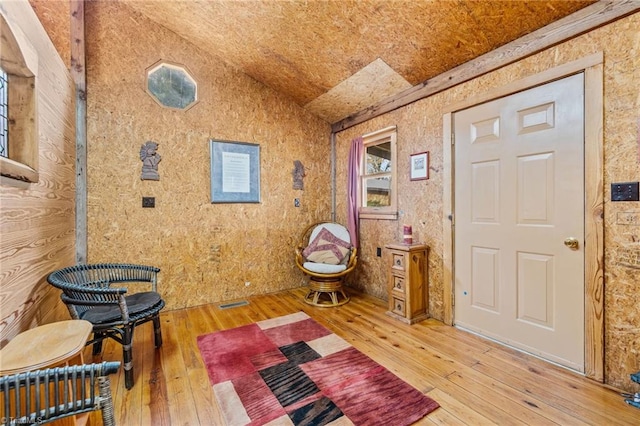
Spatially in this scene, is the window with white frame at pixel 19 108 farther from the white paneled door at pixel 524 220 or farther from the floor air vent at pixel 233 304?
the white paneled door at pixel 524 220

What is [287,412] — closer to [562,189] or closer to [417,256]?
[417,256]

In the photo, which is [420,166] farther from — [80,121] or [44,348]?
[80,121]

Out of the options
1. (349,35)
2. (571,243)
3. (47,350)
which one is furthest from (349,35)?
(47,350)

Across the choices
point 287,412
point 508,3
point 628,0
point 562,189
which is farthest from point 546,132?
point 287,412

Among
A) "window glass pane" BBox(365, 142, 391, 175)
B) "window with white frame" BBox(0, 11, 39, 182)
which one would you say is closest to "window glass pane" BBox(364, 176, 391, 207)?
"window glass pane" BBox(365, 142, 391, 175)

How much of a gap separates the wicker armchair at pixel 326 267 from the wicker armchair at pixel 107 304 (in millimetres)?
1640

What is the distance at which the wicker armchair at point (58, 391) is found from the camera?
848 millimetres

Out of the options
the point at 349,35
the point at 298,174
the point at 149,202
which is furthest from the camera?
the point at 298,174

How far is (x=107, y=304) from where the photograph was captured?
1.74 meters

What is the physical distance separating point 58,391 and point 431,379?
1955 millimetres

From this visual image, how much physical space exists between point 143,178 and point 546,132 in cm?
379

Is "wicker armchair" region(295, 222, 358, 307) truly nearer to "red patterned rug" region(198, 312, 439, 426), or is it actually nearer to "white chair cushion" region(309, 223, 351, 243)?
"white chair cushion" region(309, 223, 351, 243)

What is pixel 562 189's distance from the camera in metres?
1.95

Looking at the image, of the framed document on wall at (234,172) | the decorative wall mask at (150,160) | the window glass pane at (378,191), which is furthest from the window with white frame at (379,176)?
the decorative wall mask at (150,160)
